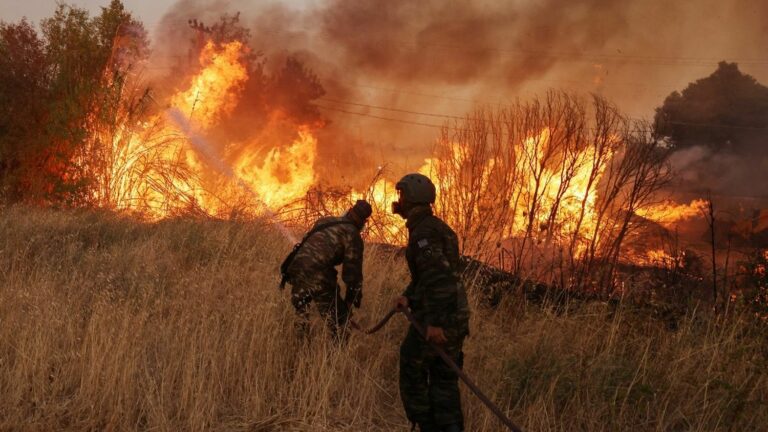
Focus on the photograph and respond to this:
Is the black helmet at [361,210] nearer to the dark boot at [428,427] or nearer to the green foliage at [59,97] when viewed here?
the dark boot at [428,427]

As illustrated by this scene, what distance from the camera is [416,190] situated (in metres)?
3.48

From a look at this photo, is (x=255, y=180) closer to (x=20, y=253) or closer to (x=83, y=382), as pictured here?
(x=20, y=253)

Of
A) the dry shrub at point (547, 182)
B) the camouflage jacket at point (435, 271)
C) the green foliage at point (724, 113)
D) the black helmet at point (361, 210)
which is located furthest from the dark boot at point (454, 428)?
the green foliage at point (724, 113)

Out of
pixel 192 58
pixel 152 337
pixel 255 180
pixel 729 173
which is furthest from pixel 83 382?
pixel 729 173

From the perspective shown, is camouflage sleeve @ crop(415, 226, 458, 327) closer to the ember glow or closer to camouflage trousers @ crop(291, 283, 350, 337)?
camouflage trousers @ crop(291, 283, 350, 337)

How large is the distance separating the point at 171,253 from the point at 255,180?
1012 centimetres

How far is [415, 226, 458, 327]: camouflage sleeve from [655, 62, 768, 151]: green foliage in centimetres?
2389

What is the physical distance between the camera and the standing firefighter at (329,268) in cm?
451

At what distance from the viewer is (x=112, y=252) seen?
7.46m

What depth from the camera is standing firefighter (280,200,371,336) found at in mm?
4512

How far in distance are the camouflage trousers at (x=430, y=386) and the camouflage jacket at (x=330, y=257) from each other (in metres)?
1.13

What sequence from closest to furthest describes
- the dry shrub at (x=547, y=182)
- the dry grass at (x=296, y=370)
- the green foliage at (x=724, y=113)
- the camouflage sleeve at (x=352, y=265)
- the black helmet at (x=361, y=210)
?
Answer: the dry grass at (x=296, y=370) → the camouflage sleeve at (x=352, y=265) → the black helmet at (x=361, y=210) → the dry shrub at (x=547, y=182) → the green foliage at (x=724, y=113)

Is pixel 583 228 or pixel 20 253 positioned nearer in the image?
pixel 20 253

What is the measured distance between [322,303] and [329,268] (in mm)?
299
